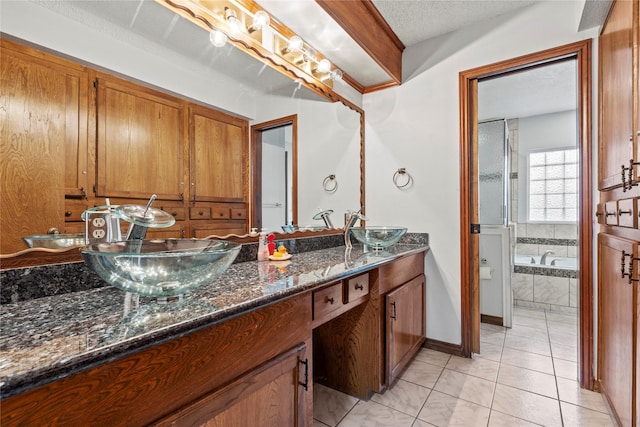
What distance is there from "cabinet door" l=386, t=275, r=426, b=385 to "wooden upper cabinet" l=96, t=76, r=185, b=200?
49.9 inches

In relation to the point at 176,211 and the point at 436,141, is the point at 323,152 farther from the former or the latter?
the point at 176,211

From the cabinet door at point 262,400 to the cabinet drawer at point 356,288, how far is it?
1.30ft

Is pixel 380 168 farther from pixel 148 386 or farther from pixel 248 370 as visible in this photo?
pixel 148 386

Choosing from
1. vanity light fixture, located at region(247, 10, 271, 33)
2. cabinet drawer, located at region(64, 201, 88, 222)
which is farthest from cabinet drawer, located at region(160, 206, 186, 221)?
vanity light fixture, located at region(247, 10, 271, 33)

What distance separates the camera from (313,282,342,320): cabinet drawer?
1209mm

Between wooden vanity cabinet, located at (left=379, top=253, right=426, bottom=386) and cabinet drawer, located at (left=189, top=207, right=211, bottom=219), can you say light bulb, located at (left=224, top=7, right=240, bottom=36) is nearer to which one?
cabinet drawer, located at (left=189, top=207, right=211, bottom=219)

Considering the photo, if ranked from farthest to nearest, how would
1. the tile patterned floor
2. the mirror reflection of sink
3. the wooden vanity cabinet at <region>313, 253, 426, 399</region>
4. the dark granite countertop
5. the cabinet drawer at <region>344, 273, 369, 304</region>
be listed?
the wooden vanity cabinet at <region>313, 253, 426, 399</region>
the tile patterned floor
the cabinet drawer at <region>344, 273, 369, 304</region>
the mirror reflection of sink
the dark granite countertop

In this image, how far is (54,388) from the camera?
0.53 m

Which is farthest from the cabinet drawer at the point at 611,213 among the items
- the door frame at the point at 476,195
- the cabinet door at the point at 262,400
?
the cabinet door at the point at 262,400

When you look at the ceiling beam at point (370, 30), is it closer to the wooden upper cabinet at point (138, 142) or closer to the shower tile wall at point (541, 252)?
the wooden upper cabinet at point (138, 142)

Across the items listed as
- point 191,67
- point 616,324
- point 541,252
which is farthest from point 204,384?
point 541,252

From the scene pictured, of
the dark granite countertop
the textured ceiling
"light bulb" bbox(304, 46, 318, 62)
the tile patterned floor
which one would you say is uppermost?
the textured ceiling

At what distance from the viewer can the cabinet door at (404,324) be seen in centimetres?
173

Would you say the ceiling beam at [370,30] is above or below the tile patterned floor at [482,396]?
above
